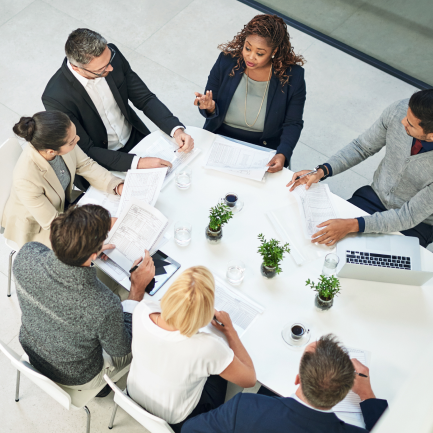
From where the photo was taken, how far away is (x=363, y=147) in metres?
2.69

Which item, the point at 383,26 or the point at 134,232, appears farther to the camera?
the point at 383,26

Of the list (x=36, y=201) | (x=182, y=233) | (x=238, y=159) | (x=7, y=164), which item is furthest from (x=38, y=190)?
(x=238, y=159)

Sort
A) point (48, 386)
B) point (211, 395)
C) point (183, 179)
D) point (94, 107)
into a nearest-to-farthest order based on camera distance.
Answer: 1. point (48, 386)
2. point (211, 395)
3. point (183, 179)
4. point (94, 107)

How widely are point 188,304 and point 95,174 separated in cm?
117

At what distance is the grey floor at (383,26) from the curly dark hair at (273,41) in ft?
6.51

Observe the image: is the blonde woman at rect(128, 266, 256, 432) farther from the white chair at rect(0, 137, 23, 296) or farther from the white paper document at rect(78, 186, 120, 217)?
the white chair at rect(0, 137, 23, 296)

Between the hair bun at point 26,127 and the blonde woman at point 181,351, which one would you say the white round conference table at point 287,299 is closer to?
the blonde woman at point 181,351

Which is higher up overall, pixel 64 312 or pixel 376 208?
pixel 376 208

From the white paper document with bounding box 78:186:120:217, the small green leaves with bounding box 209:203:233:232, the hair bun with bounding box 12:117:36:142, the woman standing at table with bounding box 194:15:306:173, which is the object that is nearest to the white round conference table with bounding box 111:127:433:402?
the small green leaves with bounding box 209:203:233:232

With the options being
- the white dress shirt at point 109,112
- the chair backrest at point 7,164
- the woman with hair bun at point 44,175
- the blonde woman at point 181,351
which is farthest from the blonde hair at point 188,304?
the chair backrest at point 7,164

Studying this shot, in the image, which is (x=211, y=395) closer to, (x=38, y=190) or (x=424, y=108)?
(x=38, y=190)

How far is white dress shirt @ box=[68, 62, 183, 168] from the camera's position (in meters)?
2.63

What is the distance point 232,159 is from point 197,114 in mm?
1562

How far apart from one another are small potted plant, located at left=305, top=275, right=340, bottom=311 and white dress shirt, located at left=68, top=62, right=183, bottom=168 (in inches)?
46.7
